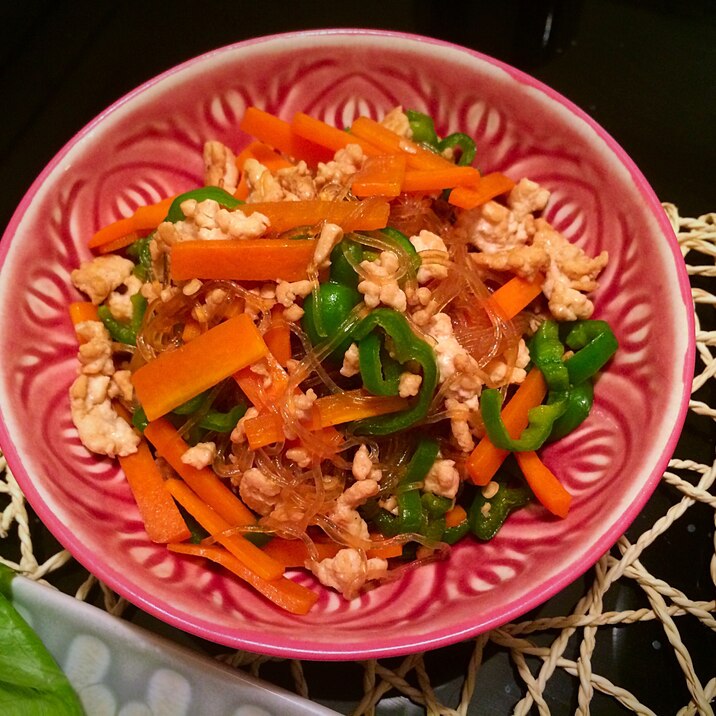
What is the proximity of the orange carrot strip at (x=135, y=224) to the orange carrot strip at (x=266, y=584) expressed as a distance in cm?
88

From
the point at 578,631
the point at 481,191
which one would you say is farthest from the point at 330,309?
the point at 578,631

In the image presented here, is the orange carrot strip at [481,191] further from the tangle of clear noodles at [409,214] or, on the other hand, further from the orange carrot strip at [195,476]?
the orange carrot strip at [195,476]

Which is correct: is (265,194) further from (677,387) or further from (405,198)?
(677,387)

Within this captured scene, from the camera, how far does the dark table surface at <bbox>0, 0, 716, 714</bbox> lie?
279 cm

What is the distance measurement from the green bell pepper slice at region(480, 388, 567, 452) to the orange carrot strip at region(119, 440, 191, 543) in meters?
0.79

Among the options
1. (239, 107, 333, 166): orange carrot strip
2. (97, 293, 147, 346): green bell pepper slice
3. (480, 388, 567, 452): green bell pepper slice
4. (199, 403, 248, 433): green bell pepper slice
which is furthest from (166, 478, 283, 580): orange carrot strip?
(239, 107, 333, 166): orange carrot strip

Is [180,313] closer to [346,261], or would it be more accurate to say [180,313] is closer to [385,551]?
[346,261]

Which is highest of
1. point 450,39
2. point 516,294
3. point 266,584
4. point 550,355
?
point 450,39

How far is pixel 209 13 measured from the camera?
10.1ft

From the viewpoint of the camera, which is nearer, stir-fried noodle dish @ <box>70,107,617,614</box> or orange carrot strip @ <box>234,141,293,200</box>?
stir-fried noodle dish @ <box>70,107,617,614</box>

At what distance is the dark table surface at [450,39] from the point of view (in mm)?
2789

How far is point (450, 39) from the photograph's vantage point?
2.99m

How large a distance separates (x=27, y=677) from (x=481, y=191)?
68.6 inches

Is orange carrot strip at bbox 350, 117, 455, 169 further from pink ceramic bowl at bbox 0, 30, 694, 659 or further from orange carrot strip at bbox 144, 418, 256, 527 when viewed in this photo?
orange carrot strip at bbox 144, 418, 256, 527
